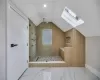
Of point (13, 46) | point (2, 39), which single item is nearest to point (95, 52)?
point (13, 46)

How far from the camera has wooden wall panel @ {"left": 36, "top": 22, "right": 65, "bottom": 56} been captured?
7344 millimetres

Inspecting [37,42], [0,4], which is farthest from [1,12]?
[37,42]

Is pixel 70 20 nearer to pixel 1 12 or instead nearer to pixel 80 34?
pixel 80 34

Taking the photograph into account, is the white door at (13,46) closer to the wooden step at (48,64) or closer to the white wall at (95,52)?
the wooden step at (48,64)

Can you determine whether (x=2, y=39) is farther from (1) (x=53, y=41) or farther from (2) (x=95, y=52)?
(1) (x=53, y=41)

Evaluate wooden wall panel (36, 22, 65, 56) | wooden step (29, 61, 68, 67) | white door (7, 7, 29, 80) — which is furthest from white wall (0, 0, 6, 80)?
wooden wall panel (36, 22, 65, 56)

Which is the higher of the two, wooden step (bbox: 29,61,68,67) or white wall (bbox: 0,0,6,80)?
white wall (bbox: 0,0,6,80)

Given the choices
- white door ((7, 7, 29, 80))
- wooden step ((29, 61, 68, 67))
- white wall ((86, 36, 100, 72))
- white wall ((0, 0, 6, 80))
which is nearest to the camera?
white wall ((0, 0, 6, 80))

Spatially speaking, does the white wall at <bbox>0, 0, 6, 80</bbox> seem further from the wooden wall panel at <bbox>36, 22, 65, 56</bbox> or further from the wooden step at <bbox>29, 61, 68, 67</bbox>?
the wooden wall panel at <bbox>36, 22, 65, 56</bbox>

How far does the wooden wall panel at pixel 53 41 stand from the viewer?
734 centimetres

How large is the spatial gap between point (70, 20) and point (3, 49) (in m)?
3.18

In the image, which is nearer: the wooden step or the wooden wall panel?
the wooden step

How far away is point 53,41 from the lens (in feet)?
24.3

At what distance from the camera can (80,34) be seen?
16.1 feet
